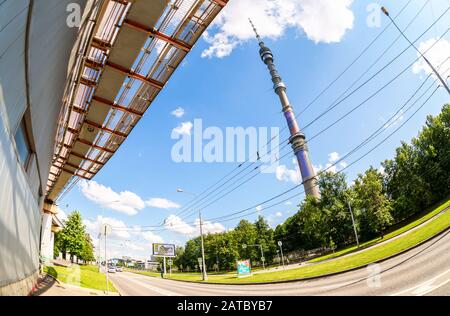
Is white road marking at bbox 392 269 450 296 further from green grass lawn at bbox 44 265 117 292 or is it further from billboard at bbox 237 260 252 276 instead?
billboard at bbox 237 260 252 276

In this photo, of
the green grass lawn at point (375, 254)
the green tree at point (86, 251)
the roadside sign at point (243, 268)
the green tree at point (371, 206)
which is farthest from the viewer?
the green tree at point (86, 251)

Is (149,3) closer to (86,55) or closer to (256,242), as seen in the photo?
→ (86,55)

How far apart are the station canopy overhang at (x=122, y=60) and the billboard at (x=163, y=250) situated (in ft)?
290

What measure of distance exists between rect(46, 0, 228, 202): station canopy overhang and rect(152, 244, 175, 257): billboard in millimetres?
88422

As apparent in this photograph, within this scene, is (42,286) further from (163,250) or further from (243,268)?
(163,250)

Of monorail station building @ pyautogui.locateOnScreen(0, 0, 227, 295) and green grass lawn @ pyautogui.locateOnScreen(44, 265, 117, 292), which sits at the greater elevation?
monorail station building @ pyautogui.locateOnScreen(0, 0, 227, 295)

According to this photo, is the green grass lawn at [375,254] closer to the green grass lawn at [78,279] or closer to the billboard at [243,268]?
the billboard at [243,268]

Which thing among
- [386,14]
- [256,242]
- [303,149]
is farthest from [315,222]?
[386,14]

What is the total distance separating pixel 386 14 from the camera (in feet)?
53.0

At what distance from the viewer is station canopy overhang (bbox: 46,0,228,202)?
7.07 m

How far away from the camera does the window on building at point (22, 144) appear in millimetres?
7480

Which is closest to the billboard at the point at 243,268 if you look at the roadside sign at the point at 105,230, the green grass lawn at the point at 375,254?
the green grass lawn at the point at 375,254

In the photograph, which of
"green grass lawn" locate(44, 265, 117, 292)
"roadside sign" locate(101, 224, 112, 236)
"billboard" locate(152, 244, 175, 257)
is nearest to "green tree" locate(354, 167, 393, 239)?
"green grass lawn" locate(44, 265, 117, 292)
